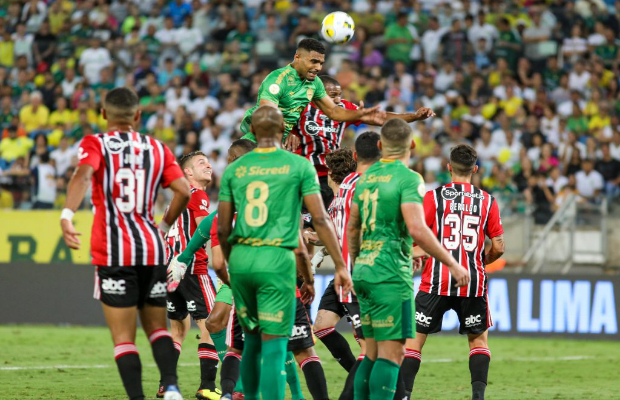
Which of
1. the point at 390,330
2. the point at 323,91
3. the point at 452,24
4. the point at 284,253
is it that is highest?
the point at 452,24

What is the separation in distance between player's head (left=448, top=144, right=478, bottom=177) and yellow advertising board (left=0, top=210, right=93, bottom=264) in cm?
1003

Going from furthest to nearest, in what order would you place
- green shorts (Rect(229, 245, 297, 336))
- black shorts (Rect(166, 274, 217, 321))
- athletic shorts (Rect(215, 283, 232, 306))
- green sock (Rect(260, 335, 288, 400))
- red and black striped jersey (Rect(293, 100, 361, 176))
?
red and black striped jersey (Rect(293, 100, 361, 176))
black shorts (Rect(166, 274, 217, 321))
athletic shorts (Rect(215, 283, 232, 306))
green sock (Rect(260, 335, 288, 400))
green shorts (Rect(229, 245, 297, 336))

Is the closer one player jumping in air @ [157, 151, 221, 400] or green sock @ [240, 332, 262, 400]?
green sock @ [240, 332, 262, 400]

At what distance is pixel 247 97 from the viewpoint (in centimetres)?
2195

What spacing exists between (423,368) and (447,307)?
12.5 ft

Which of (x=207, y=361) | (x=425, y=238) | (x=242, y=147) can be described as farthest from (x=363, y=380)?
(x=207, y=361)

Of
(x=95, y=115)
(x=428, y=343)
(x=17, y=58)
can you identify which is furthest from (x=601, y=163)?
(x=17, y=58)

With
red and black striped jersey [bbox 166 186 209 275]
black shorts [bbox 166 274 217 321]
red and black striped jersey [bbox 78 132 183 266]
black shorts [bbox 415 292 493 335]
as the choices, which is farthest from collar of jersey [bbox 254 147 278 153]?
black shorts [bbox 166 274 217 321]

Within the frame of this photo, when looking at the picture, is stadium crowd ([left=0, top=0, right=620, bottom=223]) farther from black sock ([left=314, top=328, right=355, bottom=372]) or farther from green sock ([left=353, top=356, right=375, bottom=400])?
green sock ([left=353, top=356, right=375, bottom=400])

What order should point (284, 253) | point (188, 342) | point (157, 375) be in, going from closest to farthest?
point (284, 253)
point (157, 375)
point (188, 342)

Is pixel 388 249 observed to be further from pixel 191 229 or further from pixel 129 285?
pixel 191 229

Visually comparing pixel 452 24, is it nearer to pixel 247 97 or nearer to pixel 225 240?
pixel 247 97

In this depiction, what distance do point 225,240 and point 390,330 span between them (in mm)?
1403

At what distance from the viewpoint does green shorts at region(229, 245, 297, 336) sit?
6672 millimetres
